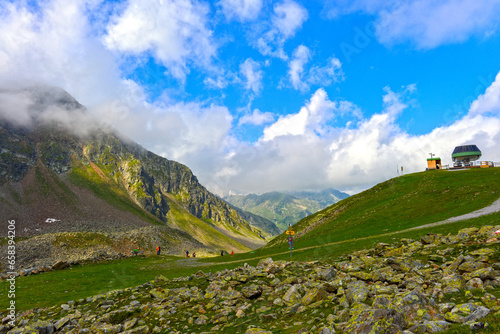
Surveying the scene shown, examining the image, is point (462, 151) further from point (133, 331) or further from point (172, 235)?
point (172, 235)

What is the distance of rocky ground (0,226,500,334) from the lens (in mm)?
11784

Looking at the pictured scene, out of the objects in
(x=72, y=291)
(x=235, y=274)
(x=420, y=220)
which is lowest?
(x=72, y=291)

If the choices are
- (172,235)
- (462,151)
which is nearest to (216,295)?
(462,151)

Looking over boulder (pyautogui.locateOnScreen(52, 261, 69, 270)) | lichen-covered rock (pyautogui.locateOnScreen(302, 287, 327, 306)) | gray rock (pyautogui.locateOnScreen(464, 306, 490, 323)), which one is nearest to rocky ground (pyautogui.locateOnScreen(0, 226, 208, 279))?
boulder (pyautogui.locateOnScreen(52, 261, 69, 270))

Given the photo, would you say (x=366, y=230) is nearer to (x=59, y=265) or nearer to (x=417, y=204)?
(x=417, y=204)

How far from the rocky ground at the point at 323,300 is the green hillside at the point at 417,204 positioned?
2347cm

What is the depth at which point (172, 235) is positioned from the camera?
164 metres

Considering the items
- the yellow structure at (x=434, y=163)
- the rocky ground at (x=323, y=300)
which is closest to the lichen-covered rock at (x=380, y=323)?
the rocky ground at (x=323, y=300)

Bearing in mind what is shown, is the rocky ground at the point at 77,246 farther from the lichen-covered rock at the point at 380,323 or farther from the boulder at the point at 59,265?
the lichen-covered rock at the point at 380,323

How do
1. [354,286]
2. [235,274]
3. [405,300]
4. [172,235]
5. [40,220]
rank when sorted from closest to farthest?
[405,300] → [354,286] → [235,274] → [172,235] → [40,220]

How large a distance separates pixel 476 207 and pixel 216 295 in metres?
49.5

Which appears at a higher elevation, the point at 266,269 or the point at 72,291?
the point at 266,269

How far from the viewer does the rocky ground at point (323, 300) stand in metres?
11.8

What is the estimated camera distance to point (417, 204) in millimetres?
59094
